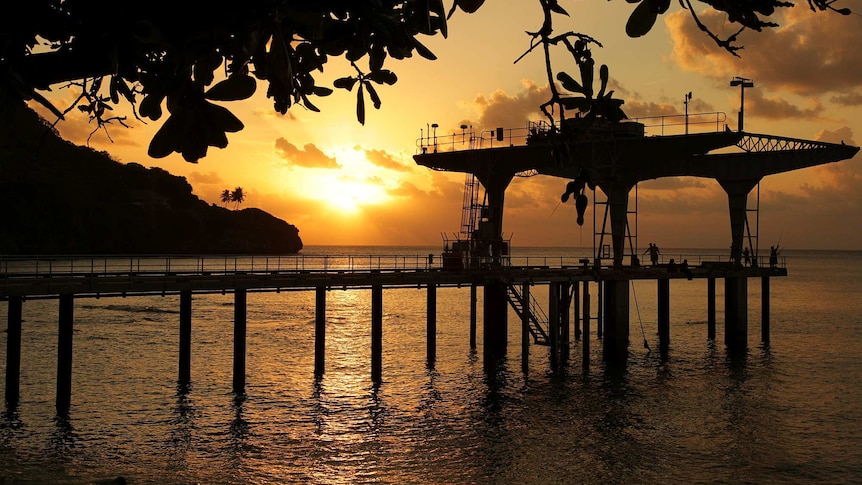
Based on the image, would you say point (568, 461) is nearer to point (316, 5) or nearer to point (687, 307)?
point (316, 5)

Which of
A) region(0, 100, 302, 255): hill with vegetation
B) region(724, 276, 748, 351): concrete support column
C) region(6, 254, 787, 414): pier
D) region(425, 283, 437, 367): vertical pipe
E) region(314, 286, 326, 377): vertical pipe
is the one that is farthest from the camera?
region(0, 100, 302, 255): hill with vegetation

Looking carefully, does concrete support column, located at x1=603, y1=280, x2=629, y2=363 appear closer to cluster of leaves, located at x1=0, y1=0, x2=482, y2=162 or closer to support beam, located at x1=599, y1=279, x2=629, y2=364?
support beam, located at x1=599, y1=279, x2=629, y2=364

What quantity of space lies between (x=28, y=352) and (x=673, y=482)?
1462 inches

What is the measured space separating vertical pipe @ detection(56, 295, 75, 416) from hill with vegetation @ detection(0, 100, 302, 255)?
92781mm

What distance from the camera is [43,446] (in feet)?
74.2

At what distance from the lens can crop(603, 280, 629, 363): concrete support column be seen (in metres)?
38.8

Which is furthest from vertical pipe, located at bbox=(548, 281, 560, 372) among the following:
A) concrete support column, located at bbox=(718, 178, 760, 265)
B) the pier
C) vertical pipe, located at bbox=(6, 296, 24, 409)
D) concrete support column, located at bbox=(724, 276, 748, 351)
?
vertical pipe, located at bbox=(6, 296, 24, 409)

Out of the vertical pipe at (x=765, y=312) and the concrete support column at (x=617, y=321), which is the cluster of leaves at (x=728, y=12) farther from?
the vertical pipe at (x=765, y=312)

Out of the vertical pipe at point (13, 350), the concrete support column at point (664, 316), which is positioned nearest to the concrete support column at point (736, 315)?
the concrete support column at point (664, 316)

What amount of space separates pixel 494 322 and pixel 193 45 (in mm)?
36797

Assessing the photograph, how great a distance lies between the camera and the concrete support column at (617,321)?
3875 cm

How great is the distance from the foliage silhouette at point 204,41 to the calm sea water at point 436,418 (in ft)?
44.0

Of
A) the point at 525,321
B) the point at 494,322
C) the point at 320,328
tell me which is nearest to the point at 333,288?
the point at 320,328

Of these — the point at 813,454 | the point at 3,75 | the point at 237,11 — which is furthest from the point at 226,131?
the point at 813,454
